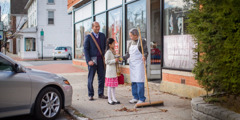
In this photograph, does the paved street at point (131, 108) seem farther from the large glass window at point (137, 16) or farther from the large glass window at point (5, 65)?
the large glass window at point (137, 16)

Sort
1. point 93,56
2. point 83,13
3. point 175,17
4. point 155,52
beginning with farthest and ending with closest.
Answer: point 83,13
point 155,52
point 175,17
point 93,56

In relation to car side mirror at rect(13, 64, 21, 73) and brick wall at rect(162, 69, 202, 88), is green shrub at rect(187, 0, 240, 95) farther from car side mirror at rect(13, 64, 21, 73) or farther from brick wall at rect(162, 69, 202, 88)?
car side mirror at rect(13, 64, 21, 73)

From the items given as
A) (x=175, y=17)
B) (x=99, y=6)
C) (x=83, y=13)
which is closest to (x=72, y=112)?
(x=175, y=17)

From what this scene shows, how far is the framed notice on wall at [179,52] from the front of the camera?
24.7 feet

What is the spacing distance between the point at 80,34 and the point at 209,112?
45.0 feet

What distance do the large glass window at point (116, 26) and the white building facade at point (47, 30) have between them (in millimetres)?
23370

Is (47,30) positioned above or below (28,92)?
above

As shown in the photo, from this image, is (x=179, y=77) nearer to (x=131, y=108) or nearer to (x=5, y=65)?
(x=131, y=108)

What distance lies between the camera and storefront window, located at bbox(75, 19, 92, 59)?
16.1 meters

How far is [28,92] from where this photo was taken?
5195 millimetres

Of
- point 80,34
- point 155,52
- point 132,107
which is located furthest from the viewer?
point 80,34

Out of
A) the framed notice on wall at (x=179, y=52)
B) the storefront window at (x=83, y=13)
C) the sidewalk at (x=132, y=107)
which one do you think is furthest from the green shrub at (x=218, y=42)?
the storefront window at (x=83, y=13)

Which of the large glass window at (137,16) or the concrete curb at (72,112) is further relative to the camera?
the large glass window at (137,16)

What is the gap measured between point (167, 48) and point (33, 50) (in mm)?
30168
